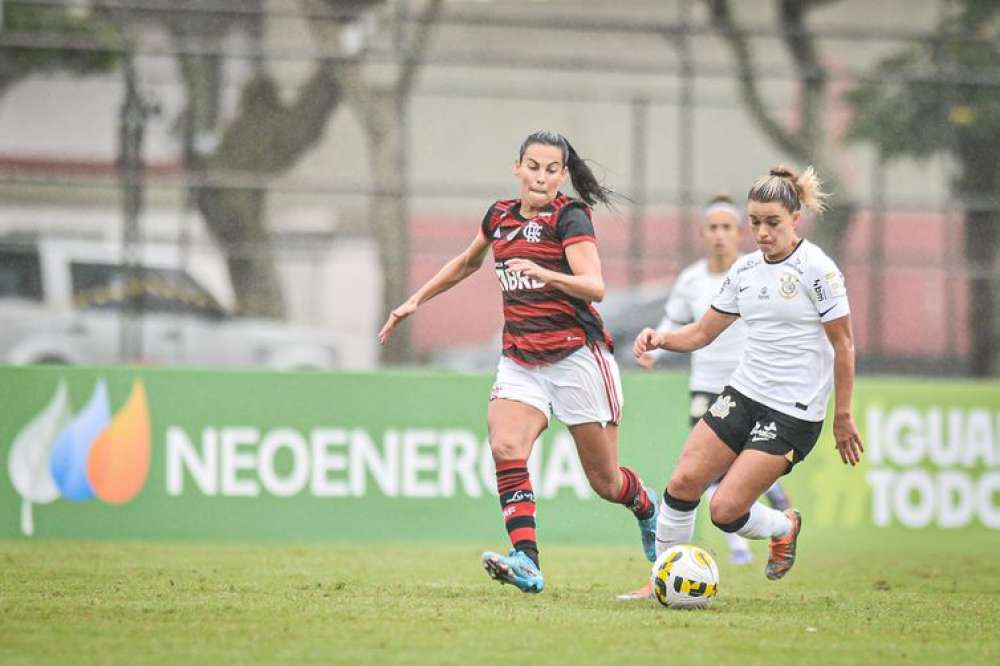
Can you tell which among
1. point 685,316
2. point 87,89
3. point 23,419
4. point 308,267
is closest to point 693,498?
point 685,316

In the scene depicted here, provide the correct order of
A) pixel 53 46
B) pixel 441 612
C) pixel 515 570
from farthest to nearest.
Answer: pixel 53 46 → pixel 515 570 → pixel 441 612

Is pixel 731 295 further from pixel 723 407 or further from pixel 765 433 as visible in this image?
pixel 765 433

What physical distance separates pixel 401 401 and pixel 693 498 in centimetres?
506

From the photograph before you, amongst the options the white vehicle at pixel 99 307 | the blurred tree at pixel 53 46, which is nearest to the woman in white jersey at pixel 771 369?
the white vehicle at pixel 99 307

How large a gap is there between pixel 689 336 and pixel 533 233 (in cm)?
97

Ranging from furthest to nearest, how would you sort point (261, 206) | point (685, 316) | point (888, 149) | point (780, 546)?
point (888, 149) → point (261, 206) → point (685, 316) → point (780, 546)

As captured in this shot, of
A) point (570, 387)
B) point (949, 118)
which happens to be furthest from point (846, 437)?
point (949, 118)

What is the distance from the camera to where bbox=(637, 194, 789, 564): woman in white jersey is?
36.1 feet

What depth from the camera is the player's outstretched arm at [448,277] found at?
8.73 metres

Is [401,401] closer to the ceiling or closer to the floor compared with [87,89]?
closer to the floor

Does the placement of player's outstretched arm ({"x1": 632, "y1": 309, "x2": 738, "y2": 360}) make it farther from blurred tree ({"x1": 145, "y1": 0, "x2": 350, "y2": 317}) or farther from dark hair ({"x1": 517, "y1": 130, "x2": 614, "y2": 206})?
blurred tree ({"x1": 145, "y1": 0, "x2": 350, "y2": 317})

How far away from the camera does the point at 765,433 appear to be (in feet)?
27.0

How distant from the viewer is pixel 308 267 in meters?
18.0

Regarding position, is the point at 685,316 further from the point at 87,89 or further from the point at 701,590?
the point at 87,89
